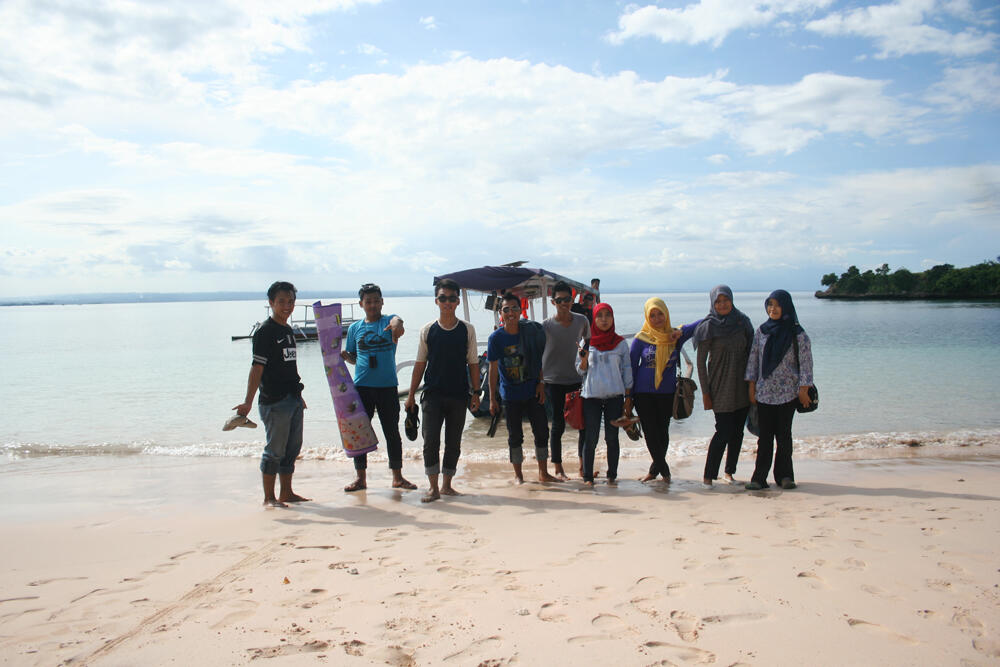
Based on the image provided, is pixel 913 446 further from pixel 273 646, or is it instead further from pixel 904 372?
pixel 904 372

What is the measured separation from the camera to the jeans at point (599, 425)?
5598 millimetres

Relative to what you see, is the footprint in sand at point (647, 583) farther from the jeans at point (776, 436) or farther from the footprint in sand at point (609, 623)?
the jeans at point (776, 436)

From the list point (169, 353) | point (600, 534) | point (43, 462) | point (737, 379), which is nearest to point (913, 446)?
point (737, 379)

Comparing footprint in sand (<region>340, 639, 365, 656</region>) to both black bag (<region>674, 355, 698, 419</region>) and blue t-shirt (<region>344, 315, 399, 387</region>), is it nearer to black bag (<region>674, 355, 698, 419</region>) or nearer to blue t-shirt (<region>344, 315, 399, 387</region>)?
blue t-shirt (<region>344, 315, 399, 387</region>)

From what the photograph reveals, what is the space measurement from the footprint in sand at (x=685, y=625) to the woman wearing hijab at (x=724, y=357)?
2.70m

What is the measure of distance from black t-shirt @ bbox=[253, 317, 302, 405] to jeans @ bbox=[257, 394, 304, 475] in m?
0.08

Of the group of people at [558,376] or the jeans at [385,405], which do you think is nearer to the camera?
the group of people at [558,376]

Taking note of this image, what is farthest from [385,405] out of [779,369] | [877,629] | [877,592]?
[877,629]

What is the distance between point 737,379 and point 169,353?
34.4 metres


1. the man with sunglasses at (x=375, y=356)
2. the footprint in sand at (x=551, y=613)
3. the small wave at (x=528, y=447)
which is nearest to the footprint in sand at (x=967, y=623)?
the footprint in sand at (x=551, y=613)

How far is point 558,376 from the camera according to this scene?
5785mm

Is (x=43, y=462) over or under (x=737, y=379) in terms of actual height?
under

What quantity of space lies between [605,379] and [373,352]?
2103mm

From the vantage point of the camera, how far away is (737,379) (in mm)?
5383
